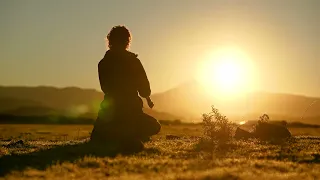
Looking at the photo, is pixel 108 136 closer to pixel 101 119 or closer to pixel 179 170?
pixel 101 119

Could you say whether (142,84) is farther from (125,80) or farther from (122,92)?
(122,92)

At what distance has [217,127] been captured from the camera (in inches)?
1046

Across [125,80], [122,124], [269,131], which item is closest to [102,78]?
[125,80]

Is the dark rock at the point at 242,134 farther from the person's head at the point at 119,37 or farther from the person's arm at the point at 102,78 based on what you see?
the person's head at the point at 119,37

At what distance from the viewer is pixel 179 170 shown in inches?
572

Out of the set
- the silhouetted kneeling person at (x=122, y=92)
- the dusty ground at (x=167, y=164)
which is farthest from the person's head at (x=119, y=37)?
the dusty ground at (x=167, y=164)

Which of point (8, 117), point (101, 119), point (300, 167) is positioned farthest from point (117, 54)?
point (8, 117)

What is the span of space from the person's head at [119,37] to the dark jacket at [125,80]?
26 centimetres

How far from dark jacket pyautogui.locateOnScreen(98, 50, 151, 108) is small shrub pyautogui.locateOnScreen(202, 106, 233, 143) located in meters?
5.29

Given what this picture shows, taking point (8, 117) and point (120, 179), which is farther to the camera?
point (8, 117)

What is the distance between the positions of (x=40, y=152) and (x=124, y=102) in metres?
4.79

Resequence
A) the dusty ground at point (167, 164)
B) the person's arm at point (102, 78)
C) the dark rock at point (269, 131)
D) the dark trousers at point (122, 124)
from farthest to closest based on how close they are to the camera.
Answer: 1. the dark rock at point (269, 131)
2. the person's arm at point (102, 78)
3. the dark trousers at point (122, 124)
4. the dusty ground at point (167, 164)

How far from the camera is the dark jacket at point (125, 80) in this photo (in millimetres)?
21922

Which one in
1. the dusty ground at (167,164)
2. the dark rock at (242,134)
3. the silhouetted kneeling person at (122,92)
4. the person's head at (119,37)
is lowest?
the dusty ground at (167,164)
